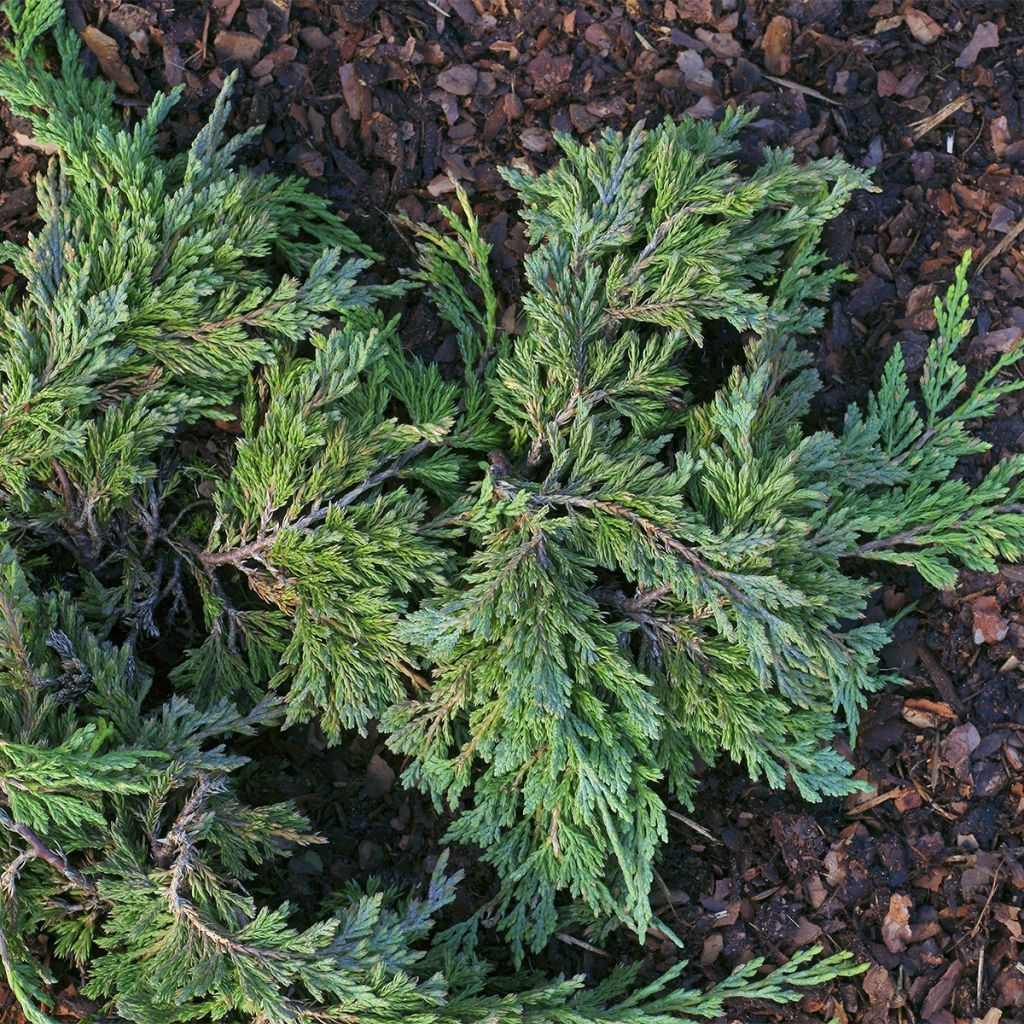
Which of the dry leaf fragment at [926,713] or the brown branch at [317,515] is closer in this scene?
the brown branch at [317,515]

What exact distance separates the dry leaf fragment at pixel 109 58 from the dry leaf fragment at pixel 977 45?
113 inches

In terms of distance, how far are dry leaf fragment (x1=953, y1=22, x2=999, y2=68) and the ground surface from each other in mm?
10

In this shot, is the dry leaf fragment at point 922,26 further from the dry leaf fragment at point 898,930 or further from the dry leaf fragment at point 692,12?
the dry leaf fragment at point 898,930

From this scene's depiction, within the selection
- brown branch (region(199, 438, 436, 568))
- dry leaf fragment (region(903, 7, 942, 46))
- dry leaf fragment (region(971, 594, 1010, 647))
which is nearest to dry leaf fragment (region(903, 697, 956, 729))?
dry leaf fragment (region(971, 594, 1010, 647))

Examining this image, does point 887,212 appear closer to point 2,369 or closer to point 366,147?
point 366,147

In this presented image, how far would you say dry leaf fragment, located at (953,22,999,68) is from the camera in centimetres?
379

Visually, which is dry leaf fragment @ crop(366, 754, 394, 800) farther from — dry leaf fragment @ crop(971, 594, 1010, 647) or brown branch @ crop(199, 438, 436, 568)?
dry leaf fragment @ crop(971, 594, 1010, 647)

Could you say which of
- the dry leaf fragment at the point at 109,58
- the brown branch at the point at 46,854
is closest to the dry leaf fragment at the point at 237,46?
the dry leaf fragment at the point at 109,58

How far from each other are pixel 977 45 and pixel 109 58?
3002 millimetres

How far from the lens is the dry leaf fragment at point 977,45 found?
3.79 m

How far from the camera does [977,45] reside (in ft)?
12.5

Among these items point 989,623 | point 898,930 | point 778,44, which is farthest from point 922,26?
point 898,930

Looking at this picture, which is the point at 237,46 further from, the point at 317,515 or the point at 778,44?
the point at 778,44

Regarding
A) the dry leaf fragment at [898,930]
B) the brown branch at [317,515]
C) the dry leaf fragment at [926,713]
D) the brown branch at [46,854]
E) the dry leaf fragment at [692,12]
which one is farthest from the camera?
the dry leaf fragment at [692,12]
